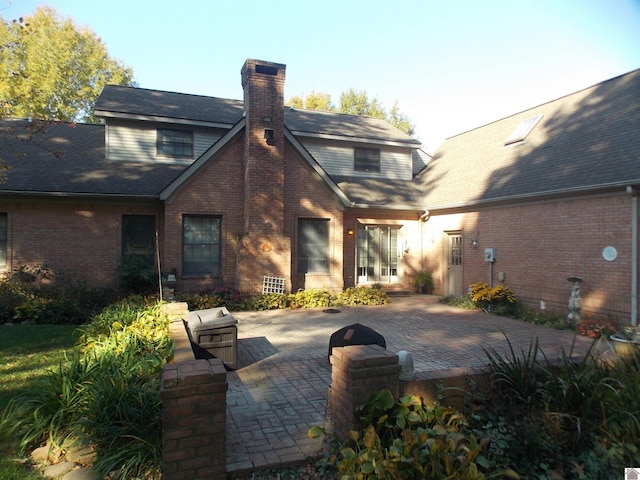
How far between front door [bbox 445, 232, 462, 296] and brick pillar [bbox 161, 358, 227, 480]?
1290 centimetres

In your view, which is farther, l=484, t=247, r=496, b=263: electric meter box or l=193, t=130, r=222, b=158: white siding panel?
l=193, t=130, r=222, b=158: white siding panel

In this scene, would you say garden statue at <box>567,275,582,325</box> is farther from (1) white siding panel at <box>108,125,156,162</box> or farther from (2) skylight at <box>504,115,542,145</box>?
(1) white siding panel at <box>108,125,156,162</box>

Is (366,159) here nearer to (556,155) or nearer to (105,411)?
(556,155)

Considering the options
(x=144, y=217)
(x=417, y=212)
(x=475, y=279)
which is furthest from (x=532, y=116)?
(x=144, y=217)

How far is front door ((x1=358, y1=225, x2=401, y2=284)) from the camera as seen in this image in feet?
52.7

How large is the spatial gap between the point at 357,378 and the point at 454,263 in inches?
497

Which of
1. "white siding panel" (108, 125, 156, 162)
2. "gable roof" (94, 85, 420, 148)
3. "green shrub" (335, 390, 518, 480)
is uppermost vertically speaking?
"gable roof" (94, 85, 420, 148)

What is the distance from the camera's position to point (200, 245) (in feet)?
43.4

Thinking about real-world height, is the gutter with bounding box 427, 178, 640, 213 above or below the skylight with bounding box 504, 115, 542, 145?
below

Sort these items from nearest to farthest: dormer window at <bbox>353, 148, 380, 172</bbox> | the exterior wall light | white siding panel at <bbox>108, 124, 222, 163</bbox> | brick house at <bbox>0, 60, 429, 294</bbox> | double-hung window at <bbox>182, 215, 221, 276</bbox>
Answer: the exterior wall light
brick house at <bbox>0, 60, 429, 294</bbox>
double-hung window at <bbox>182, 215, 221, 276</bbox>
white siding panel at <bbox>108, 124, 222, 163</bbox>
dormer window at <bbox>353, 148, 380, 172</bbox>

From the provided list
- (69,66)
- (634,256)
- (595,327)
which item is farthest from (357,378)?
(69,66)

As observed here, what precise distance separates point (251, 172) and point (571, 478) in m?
11.2

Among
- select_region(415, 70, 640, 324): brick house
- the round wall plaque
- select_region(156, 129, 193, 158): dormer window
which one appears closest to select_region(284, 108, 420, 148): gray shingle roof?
select_region(415, 70, 640, 324): brick house

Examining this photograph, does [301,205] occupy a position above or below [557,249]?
above
